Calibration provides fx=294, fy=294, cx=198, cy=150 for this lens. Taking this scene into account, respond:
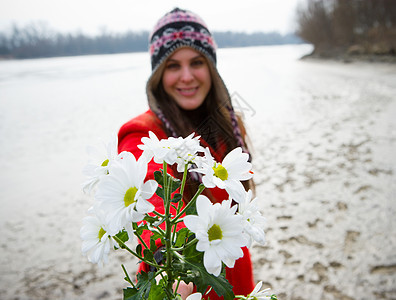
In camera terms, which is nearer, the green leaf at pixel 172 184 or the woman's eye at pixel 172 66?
the green leaf at pixel 172 184

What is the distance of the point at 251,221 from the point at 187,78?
157cm

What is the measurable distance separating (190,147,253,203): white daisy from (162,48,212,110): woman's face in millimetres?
1520

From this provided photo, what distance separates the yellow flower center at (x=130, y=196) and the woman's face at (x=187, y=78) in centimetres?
159

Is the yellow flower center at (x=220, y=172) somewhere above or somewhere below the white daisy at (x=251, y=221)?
above

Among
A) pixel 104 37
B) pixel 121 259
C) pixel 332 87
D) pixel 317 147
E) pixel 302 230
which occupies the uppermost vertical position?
pixel 104 37

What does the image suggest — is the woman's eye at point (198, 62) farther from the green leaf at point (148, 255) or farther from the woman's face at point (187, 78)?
the green leaf at point (148, 255)

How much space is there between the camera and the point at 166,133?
186cm

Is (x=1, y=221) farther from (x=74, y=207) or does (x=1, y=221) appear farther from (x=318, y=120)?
(x=318, y=120)

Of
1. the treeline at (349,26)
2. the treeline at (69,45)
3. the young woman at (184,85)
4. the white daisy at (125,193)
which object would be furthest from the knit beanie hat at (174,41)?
the treeline at (69,45)

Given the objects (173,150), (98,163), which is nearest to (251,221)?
(173,150)

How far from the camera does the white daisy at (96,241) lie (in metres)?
0.50

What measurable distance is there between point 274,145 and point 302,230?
3.17 m

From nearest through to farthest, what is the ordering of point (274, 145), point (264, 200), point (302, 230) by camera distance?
point (302, 230), point (264, 200), point (274, 145)

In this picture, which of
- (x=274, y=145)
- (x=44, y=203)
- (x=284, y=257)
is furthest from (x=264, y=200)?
(x=44, y=203)
